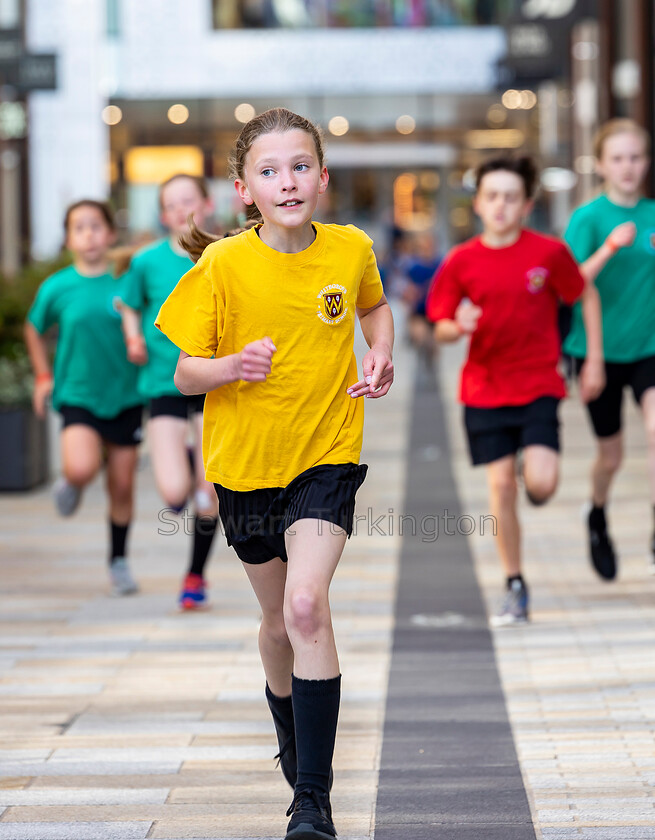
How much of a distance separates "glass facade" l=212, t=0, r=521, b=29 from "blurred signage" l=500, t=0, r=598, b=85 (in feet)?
69.1

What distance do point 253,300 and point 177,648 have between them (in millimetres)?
2652

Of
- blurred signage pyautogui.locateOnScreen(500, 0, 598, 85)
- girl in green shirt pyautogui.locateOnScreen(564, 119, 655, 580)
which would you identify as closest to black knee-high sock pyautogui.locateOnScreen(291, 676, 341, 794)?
girl in green shirt pyautogui.locateOnScreen(564, 119, 655, 580)

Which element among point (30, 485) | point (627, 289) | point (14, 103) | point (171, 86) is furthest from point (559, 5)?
point (171, 86)

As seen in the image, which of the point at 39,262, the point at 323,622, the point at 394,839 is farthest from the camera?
the point at 39,262

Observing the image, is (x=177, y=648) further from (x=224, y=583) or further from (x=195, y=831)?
(x=195, y=831)

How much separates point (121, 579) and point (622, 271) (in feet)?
9.08

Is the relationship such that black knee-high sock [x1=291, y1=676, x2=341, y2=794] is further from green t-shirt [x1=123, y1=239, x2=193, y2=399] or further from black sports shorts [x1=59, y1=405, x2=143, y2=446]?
black sports shorts [x1=59, y1=405, x2=143, y2=446]

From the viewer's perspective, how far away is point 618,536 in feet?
26.6

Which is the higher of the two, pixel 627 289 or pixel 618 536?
pixel 627 289

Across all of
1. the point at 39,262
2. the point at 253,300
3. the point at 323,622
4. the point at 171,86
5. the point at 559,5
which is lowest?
the point at 323,622

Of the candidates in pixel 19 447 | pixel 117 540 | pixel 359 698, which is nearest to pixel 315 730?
pixel 359 698

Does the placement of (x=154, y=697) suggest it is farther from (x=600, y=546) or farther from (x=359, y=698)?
(x=600, y=546)

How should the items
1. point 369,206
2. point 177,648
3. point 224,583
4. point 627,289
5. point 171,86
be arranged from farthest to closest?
1. point 369,206
2. point 171,86
3. point 224,583
4. point 627,289
5. point 177,648

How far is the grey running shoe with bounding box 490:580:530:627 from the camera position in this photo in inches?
241
